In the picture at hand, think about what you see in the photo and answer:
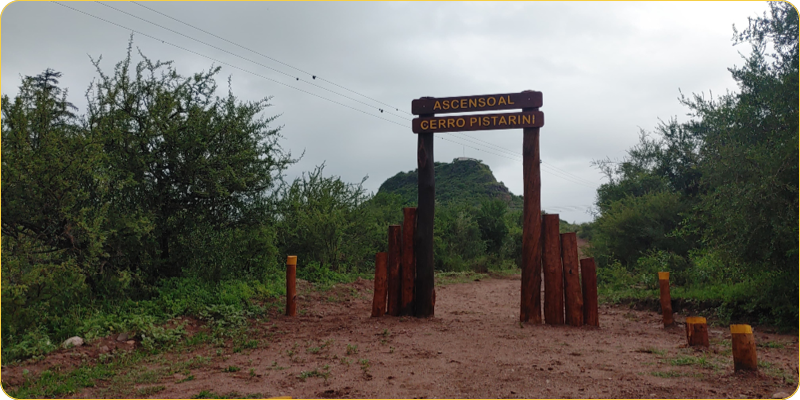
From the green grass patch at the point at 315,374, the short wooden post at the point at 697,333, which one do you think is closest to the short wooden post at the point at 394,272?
the green grass patch at the point at 315,374

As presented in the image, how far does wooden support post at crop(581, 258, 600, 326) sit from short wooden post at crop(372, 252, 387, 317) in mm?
3383

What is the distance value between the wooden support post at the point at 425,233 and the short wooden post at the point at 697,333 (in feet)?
13.3

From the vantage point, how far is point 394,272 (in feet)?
31.1

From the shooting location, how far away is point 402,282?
9484 millimetres

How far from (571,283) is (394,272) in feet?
9.85

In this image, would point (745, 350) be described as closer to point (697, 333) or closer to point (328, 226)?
point (697, 333)

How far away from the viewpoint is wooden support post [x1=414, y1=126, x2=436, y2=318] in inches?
369

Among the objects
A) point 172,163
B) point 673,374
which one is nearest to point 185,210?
point 172,163

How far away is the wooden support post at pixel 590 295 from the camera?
28.6ft

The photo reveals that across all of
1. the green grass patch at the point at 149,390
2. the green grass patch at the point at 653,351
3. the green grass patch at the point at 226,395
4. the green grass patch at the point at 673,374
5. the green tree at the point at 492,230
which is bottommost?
the green grass patch at the point at 149,390

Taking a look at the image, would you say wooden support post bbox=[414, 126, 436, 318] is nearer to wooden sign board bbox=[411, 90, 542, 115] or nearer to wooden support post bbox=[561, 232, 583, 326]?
wooden sign board bbox=[411, 90, 542, 115]

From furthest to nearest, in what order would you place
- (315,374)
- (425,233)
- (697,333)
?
(425,233), (697,333), (315,374)

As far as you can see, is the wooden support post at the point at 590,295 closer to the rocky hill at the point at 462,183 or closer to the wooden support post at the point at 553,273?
the wooden support post at the point at 553,273

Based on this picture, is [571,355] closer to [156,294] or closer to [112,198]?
[156,294]
